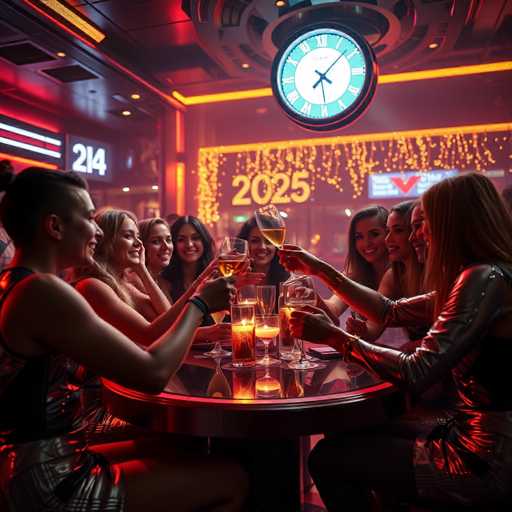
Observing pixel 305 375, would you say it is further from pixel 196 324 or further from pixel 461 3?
pixel 461 3

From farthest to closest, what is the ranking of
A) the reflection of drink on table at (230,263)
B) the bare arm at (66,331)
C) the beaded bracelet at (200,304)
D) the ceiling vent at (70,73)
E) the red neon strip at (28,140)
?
the red neon strip at (28,140) → the ceiling vent at (70,73) → the reflection of drink on table at (230,263) → the beaded bracelet at (200,304) → the bare arm at (66,331)

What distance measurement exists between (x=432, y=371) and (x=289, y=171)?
5.26 meters

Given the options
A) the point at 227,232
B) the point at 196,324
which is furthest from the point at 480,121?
the point at 196,324

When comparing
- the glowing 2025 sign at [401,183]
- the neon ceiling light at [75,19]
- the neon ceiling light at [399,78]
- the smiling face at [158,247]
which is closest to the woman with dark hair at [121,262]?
the smiling face at [158,247]

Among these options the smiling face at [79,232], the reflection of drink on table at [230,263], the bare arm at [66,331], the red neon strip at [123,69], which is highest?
the red neon strip at [123,69]

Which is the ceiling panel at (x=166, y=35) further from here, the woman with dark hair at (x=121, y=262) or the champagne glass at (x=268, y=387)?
the champagne glass at (x=268, y=387)

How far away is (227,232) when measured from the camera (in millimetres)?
6641

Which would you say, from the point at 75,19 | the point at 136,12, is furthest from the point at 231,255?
the point at 75,19

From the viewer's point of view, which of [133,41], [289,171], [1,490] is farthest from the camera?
[289,171]

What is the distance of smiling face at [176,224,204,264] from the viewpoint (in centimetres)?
343

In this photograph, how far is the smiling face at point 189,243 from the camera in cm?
343

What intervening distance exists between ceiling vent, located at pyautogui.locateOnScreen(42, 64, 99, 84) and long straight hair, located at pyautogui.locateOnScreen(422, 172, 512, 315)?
4.62 meters

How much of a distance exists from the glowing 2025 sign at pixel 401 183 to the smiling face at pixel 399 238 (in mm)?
3269

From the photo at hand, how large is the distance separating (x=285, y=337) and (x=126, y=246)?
0.98m
